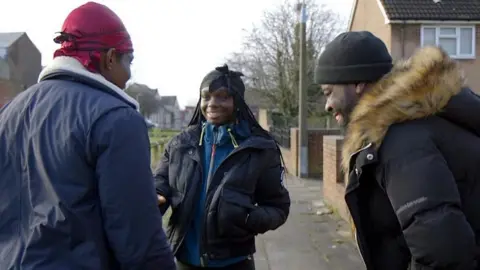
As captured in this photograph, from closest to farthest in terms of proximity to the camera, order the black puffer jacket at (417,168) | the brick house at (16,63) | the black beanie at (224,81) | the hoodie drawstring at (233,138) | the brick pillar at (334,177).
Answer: the black puffer jacket at (417,168), the hoodie drawstring at (233,138), the black beanie at (224,81), the brick pillar at (334,177), the brick house at (16,63)

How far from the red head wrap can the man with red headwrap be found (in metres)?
0.06

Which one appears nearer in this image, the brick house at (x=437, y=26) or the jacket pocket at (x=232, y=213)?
the jacket pocket at (x=232, y=213)

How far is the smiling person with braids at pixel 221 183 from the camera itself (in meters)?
3.04

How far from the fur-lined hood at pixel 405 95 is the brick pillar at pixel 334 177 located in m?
6.33

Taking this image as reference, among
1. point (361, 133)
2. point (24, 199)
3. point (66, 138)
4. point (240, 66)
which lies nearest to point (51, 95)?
point (66, 138)

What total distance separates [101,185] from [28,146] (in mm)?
300

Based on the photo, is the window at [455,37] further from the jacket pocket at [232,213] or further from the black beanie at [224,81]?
the jacket pocket at [232,213]

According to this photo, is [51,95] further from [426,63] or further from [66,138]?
[426,63]

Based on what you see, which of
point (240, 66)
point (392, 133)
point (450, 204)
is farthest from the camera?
point (240, 66)

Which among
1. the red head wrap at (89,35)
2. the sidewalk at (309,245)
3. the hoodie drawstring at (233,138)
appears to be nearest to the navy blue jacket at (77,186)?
the red head wrap at (89,35)

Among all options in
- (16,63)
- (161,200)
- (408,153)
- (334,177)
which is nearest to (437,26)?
(334,177)

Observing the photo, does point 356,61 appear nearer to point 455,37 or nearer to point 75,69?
point 75,69

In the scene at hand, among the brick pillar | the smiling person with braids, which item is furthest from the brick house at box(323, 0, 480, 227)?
the smiling person with braids

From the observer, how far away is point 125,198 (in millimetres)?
1838
